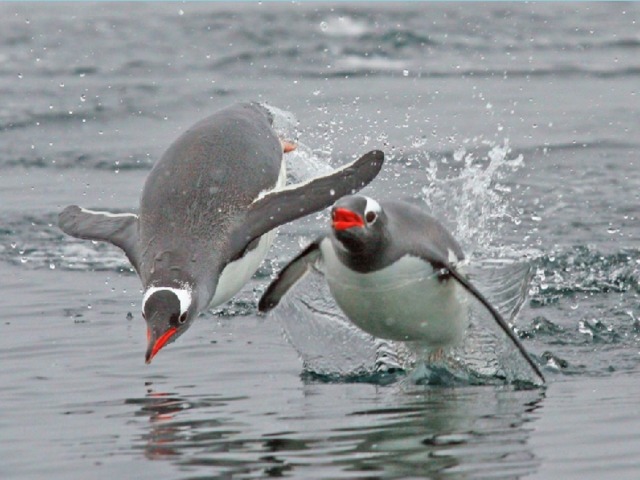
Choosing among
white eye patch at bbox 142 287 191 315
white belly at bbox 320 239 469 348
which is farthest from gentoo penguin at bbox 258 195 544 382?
white eye patch at bbox 142 287 191 315

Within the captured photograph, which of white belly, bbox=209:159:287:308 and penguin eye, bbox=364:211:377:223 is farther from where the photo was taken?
white belly, bbox=209:159:287:308

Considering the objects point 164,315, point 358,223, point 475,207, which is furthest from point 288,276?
point 475,207

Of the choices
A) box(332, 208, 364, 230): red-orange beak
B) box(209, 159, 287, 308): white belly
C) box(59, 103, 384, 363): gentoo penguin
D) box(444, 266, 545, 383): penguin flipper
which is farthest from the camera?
box(209, 159, 287, 308): white belly

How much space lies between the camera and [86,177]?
1255 centimetres

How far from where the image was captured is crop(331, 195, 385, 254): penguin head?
550 centimetres

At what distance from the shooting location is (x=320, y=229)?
10094mm

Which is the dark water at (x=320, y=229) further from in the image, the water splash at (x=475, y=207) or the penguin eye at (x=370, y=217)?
the penguin eye at (x=370, y=217)

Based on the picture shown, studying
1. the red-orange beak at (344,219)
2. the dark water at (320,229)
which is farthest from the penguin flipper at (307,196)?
the red-orange beak at (344,219)

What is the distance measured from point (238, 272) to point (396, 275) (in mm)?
1086

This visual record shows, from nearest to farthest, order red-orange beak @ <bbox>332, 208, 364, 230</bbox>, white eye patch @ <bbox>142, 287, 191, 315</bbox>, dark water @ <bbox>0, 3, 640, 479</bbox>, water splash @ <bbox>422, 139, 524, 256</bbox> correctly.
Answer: dark water @ <bbox>0, 3, 640, 479</bbox>
red-orange beak @ <bbox>332, 208, 364, 230</bbox>
white eye patch @ <bbox>142, 287, 191, 315</bbox>
water splash @ <bbox>422, 139, 524, 256</bbox>

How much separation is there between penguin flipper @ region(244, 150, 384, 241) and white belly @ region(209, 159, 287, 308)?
6.7 inches

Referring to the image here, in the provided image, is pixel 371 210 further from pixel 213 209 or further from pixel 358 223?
pixel 213 209

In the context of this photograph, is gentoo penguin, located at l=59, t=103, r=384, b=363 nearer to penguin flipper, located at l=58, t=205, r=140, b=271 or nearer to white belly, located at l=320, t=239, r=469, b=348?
penguin flipper, located at l=58, t=205, r=140, b=271

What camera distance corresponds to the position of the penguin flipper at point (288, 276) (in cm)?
645
